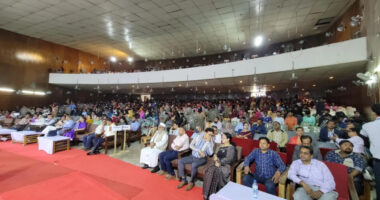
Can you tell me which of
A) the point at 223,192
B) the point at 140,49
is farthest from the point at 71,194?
the point at 140,49

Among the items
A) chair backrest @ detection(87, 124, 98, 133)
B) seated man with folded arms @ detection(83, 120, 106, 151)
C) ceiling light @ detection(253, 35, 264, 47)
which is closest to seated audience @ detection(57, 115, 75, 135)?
chair backrest @ detection(87, 124, 98, 133)

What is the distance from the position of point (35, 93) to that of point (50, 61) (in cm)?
275

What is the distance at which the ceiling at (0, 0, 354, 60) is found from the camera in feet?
24.5

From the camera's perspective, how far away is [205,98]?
59.7 ft

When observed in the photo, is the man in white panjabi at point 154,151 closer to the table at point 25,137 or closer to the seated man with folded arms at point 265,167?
the seated man with folded arms at point 265,167

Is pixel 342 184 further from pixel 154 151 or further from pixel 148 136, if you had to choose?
pixel 148 136

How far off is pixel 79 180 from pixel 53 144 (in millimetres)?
2526

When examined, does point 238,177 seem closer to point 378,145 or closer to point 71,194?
point 378,145

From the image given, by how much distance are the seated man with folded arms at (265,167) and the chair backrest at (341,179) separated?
1.96ft

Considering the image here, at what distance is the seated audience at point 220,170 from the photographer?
2578 mm

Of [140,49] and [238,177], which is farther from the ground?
[140,49]

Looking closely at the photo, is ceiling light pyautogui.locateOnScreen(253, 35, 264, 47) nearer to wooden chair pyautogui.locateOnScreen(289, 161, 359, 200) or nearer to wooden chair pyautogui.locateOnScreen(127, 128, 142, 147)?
wooden chair pyautogui.locateOnScreen(127, 128, 142, 147)

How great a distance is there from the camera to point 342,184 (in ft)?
7.16

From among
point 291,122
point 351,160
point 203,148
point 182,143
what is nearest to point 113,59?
point 182,143
